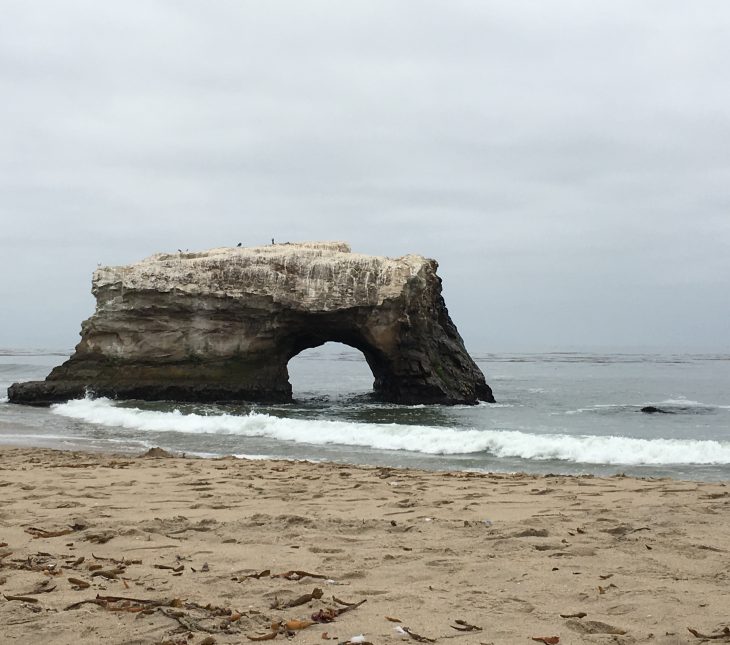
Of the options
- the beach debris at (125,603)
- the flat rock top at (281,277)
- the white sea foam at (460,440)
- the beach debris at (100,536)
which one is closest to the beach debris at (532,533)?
the beach debris at (125,603)

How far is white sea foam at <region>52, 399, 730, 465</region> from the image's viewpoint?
1367 centimetres

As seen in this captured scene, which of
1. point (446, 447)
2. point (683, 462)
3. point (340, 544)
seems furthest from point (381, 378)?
point (340, 544)

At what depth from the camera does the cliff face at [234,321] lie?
25.3 metres

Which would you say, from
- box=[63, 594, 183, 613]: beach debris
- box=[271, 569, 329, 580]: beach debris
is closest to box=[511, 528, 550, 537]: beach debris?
box=[271, 569, 329, 580]: beach debris

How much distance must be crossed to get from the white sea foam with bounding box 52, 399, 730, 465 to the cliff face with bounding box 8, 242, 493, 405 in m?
6.04

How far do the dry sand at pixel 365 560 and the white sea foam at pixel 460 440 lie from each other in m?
5.50

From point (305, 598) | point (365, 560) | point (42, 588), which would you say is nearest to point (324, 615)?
point (305, 598)

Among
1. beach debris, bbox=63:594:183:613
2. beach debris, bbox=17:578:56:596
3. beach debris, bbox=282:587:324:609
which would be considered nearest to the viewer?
beach debris, bbox=63:594:183:613

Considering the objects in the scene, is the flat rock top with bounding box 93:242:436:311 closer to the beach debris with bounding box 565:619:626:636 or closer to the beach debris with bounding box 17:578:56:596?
the beach debris with bounding box 17:578:56:596

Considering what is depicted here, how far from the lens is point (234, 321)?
25703mm

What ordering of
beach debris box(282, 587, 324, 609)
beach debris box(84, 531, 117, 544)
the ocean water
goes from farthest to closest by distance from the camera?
the ocean water
beach debris box(84, 531, 117, 544)
beach debris box(282, 587, 324, 609)

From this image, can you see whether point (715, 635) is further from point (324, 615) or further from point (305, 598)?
point (305, 598)

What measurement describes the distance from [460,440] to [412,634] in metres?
11.7

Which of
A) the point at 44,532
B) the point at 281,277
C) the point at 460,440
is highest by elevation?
the point at 281,277
